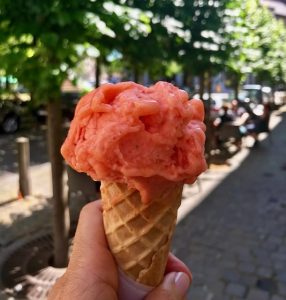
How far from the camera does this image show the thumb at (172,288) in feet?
6.68

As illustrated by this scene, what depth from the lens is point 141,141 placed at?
195cm

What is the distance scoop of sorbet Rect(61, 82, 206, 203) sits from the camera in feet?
6.28

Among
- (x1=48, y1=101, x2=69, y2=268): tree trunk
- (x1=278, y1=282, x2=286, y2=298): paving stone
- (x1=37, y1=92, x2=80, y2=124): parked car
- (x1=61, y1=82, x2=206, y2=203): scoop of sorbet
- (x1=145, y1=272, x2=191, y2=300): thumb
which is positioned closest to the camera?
(x1=61, y1=82, x2=206, y2=203): scoop of sorbet

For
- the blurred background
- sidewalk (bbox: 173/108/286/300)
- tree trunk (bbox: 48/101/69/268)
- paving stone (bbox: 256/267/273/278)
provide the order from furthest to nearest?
paving stone (bbox: 256/267/273/278)
sidewalk (bbox: 173/108/286/300)
tree trunk (bbox: 48/101/69/268)
the blurred background

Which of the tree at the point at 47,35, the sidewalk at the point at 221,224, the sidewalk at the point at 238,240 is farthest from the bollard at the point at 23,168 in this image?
the tree at the point at 47,35

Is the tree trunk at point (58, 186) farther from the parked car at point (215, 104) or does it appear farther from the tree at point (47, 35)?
the parked car at point (215, 104)

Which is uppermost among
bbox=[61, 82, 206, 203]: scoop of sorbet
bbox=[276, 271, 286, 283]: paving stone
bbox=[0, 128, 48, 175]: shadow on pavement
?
bbox=[61, 82, 206, 203]: scoop of sorbet

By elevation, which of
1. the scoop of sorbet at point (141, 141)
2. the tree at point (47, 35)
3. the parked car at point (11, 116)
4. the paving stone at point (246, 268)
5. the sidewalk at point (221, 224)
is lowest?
the paving stone at point (246, 268)

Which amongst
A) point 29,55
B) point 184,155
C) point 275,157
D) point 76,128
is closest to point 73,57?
point 29,55

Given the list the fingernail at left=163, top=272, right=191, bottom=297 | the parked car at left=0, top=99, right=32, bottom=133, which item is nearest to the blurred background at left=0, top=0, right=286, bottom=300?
the fingernail at left=163, top=272, right=191, bottom=297

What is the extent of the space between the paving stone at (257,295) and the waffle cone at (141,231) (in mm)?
3240

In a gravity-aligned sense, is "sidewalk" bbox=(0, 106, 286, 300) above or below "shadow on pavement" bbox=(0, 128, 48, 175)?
below

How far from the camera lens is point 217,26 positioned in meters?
8.39

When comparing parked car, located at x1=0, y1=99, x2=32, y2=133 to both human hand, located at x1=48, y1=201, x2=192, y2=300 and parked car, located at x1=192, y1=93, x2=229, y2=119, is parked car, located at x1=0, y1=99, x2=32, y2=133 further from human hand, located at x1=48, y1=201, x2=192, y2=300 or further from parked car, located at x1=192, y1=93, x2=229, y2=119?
human hand, located at x1=48, y1=201, x2=192, y2=300
